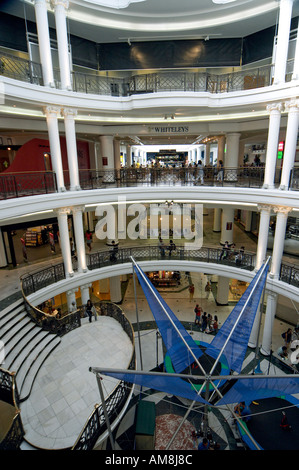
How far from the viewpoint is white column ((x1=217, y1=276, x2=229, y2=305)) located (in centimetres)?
1645

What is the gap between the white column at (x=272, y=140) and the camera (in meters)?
10.4

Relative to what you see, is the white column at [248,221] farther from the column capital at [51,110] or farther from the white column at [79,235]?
the column capital at [51,110]

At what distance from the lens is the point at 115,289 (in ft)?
56.5

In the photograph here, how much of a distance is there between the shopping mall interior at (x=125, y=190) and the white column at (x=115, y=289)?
195mm

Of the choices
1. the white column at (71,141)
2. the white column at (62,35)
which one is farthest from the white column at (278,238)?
the white column at (62,35)

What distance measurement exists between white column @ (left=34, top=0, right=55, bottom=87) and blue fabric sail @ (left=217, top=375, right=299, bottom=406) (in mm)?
11363

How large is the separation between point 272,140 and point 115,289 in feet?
40.5

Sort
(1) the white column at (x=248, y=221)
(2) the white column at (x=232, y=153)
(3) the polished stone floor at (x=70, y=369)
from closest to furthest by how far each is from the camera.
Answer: (3) the polished stone floor at (x=70, y=369)
(2) the white column at (x=232, y=153)
(1) the white column at (x=248, y=221)

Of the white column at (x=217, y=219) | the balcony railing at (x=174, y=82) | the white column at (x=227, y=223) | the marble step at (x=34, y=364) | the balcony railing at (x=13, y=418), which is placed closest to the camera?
the balcony railing at (x=13, y=418)

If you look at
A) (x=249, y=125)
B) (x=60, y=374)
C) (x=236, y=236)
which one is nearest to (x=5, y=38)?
(x=249, y=125)

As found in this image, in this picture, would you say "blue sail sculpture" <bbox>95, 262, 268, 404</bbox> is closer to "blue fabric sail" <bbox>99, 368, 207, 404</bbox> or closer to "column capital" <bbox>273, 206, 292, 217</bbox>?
"blue fabric sail" <bbox>99, 368, 207, 404</bbox>

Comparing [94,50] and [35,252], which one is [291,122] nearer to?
[94,50]

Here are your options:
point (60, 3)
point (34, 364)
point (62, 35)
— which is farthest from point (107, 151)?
point (34, 364)
